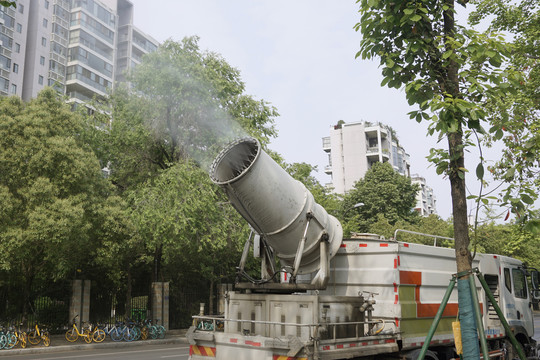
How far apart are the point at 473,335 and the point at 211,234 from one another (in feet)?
49.3

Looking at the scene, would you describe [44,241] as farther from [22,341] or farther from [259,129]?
[259,129]

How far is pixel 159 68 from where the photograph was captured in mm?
21828

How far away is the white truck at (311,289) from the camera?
647 cm

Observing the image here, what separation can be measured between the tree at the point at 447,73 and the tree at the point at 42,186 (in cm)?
1339

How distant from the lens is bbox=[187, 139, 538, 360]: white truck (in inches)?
255

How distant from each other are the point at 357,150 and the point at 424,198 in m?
34.8

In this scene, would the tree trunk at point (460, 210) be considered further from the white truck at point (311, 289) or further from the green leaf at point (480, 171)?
the white truck at point (311, 289)

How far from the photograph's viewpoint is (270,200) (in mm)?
6820

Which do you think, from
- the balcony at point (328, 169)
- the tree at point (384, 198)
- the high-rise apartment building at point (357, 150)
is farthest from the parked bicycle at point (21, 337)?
the balcony at point (328, 169)

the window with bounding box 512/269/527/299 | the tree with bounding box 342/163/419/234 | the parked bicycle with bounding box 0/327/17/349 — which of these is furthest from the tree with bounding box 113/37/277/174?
the tree with bounding box 342/163/419/234

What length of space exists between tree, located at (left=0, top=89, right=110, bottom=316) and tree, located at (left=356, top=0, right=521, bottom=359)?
13.4m

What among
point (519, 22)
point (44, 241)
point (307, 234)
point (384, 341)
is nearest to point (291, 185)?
point (307, 234)

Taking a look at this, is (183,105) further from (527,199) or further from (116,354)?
(527,199)

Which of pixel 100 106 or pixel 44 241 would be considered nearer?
pixel 44 241
